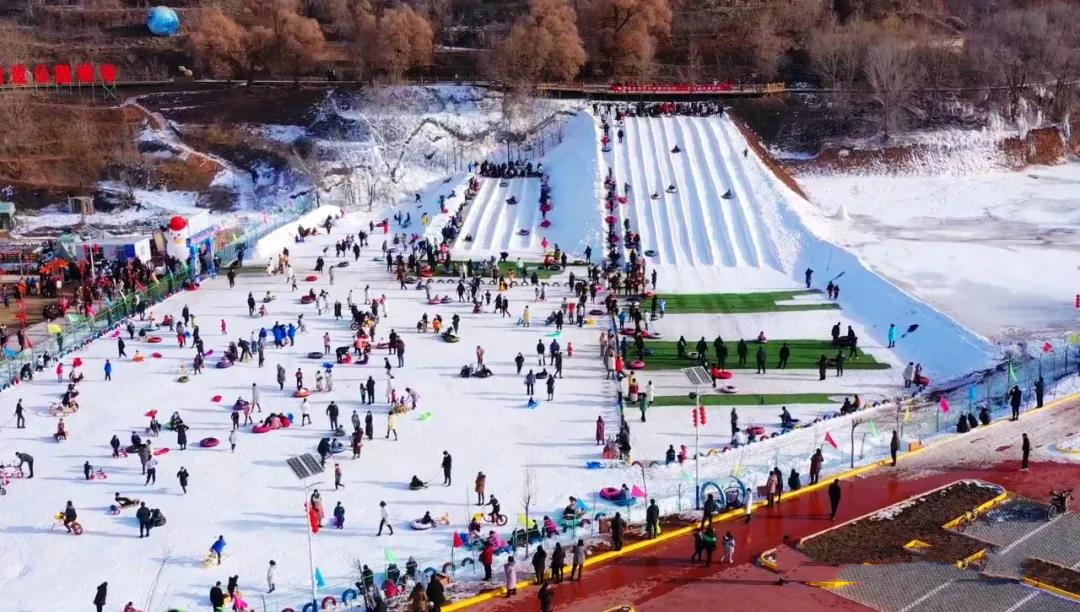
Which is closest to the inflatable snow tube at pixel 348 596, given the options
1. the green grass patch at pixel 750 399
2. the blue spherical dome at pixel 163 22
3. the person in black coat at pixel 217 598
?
the person in black coat at pixel 217 598

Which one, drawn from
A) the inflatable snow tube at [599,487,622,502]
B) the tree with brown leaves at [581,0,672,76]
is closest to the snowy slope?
the tree with brown leaves at [581,0,672,76]

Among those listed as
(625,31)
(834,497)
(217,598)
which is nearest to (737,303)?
(834,497)

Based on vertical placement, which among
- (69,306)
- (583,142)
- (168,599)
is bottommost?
(168,599)

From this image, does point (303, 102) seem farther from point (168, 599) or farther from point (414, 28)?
point (168, 599)

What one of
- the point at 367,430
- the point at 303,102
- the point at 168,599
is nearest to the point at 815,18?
the point at 303,102

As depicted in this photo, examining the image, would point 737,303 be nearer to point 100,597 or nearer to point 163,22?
point 100,597

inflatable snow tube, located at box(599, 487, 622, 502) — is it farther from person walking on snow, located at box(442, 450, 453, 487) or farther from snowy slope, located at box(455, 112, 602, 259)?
snowy slope, located at box(455, 112, 602, 259)
